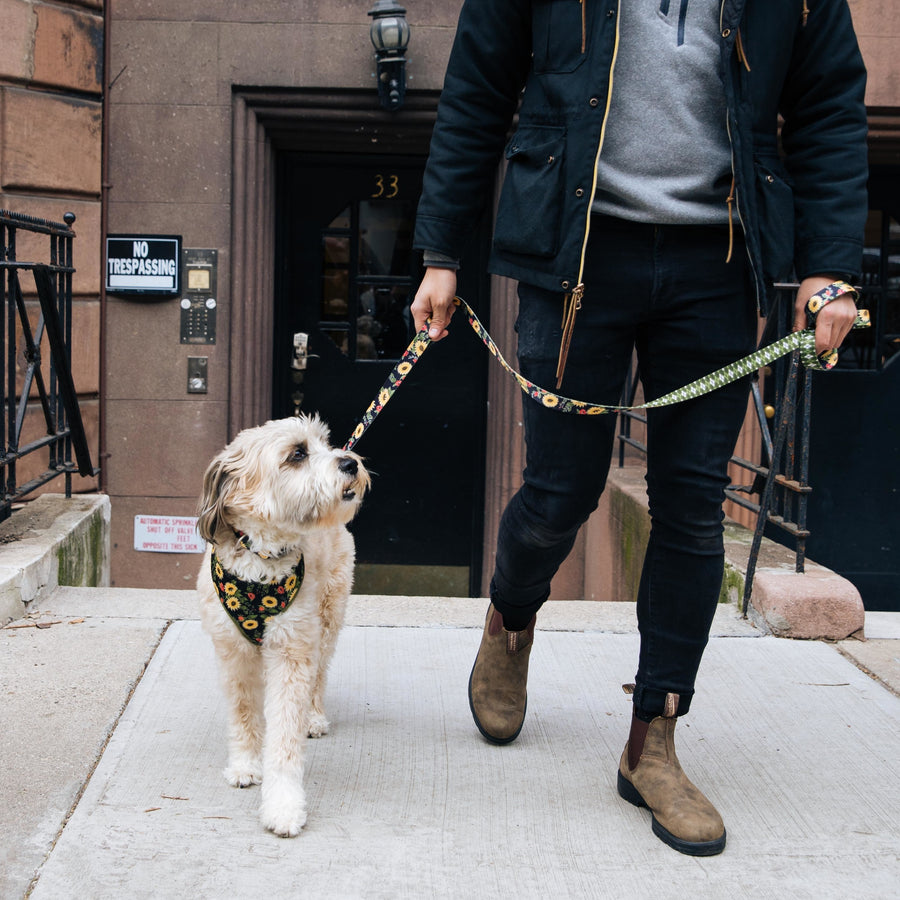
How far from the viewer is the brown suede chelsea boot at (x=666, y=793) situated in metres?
2.37

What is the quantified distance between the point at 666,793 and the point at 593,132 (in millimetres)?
1476

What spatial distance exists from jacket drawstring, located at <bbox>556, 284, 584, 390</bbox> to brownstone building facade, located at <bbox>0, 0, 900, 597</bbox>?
4086mm

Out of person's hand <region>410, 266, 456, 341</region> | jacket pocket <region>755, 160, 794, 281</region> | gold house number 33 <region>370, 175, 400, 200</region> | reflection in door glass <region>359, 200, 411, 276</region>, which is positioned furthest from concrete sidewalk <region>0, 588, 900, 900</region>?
gold house number 33 <region>370, 175, 400, 200</region>

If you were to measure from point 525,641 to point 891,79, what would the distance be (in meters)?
4.79

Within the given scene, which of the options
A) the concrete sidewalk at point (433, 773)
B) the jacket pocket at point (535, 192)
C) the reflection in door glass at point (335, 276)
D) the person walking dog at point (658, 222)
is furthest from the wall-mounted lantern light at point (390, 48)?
the jacket pocket at point (535, 192)

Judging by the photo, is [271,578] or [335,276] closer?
[271,578]

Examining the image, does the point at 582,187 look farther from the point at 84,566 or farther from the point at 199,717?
the point at 84,566

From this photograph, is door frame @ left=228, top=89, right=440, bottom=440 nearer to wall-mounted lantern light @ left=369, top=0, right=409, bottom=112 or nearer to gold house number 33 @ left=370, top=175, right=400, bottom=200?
wall-mounted lantern light @ left=369, top=0, right=409, bottom=112

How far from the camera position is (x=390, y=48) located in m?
6.02

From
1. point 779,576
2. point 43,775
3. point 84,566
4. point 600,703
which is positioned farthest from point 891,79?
point 43,775

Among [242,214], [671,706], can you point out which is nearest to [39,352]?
[242,214]

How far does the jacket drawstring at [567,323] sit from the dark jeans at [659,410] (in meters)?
0.02

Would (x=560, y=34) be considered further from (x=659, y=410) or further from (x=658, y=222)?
(x=659, y=410)

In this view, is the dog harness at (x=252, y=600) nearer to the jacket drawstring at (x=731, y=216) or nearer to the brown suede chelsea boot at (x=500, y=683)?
the brown suede chelsea boot at (x=500, y=683)
